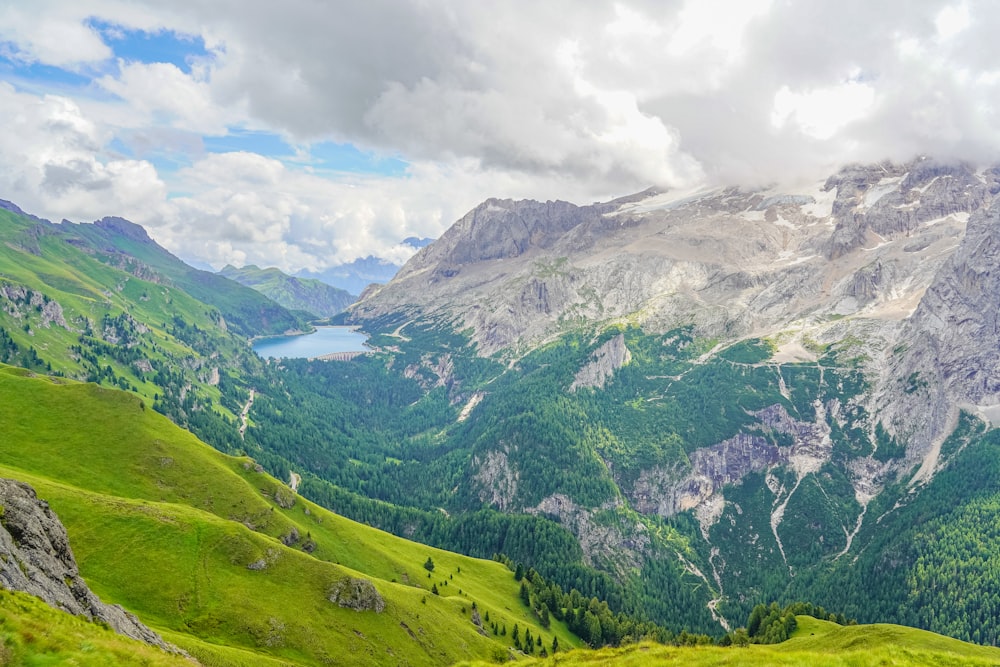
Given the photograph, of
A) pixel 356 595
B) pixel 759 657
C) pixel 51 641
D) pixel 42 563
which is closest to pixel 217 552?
pixel 356 595

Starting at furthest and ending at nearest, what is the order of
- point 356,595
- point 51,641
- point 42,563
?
point 356,595 < point 42,563 < point 51,641

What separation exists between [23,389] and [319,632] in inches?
4613

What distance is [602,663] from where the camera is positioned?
132ft

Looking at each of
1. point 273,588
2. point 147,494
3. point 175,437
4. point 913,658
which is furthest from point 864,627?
point 175,437

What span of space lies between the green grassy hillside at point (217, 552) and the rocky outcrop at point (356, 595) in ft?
3.00

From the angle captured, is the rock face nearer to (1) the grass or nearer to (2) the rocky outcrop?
(1) the grass

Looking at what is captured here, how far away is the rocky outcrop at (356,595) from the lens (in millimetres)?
103062

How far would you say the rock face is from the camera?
39312 mm

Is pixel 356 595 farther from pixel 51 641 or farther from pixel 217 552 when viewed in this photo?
pixel 51 641

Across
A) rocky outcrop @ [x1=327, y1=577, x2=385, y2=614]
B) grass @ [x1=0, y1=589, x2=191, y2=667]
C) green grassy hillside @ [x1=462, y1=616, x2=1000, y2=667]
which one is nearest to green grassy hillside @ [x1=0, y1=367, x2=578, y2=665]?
rocky outcrop @ [x1=327, y1=577, x2=385, y2=614]

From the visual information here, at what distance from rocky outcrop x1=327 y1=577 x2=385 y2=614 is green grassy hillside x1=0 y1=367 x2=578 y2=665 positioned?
91 cm

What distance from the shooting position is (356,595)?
10481 cm

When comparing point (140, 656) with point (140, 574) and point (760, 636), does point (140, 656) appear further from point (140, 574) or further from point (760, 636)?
point (760, 636)

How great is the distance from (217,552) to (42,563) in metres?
62.4
